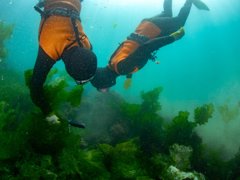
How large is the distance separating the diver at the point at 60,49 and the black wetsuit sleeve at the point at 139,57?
1.44 metres

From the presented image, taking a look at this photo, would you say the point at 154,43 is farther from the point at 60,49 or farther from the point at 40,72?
the point at 40,72

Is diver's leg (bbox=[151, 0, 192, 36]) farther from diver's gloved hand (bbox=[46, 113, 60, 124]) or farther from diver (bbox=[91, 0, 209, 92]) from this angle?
diver's gloved hand (bbox=[46, 113, 60, 124])

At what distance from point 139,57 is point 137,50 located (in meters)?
0.15

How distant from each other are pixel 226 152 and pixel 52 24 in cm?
663

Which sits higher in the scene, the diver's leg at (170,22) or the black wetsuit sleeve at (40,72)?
the diver's leg at (170,22)

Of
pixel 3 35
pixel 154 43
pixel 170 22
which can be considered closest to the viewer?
pixel 154 43

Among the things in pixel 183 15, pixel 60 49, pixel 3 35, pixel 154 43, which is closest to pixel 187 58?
pixel 3 35

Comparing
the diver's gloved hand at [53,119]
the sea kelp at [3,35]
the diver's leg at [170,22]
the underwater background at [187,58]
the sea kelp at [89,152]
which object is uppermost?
the diver's leg at [170,22]

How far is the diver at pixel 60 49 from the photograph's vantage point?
3.68 metres

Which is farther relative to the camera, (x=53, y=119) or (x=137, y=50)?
(x=137, y=50)

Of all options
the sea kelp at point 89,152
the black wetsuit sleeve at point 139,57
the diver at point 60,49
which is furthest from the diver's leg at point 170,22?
the diver at point 60,49

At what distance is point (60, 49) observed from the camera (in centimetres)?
385

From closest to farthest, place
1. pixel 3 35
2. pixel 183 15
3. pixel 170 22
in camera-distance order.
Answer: pixel 170 22, pixel 183 15, pixel 3 35

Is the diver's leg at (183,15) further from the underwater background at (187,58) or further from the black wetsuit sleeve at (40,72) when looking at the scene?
the black wetsuit sleeve at (40,72)
